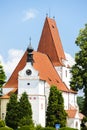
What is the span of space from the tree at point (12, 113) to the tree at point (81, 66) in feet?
26.3

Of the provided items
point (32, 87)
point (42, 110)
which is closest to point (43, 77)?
point (32, 87)

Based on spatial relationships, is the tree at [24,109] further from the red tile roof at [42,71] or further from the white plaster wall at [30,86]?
the red tile roof at [42,71]

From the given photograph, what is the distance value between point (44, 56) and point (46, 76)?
5192 millimetres

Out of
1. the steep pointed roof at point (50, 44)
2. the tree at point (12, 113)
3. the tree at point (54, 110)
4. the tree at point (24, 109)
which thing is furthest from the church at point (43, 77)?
the tree at point (12, 113)

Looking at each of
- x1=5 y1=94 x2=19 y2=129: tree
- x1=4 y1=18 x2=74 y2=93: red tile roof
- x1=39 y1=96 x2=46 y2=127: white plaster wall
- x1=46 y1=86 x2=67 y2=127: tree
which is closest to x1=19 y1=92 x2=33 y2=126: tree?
x1=5 y1=94 x2=19 y2=129: tree

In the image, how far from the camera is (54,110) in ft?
210

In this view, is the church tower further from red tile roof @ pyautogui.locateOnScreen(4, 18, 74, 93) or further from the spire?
red tile roof @ pyautogui.locateOnScreen(4, 18, 74, 93)

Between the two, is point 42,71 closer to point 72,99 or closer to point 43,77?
point 43,77

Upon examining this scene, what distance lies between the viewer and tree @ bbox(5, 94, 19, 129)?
61.9m

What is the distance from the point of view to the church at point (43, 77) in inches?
2623

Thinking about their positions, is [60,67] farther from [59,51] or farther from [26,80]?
[26,80]

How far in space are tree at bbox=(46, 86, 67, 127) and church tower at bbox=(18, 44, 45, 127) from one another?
2258 mm

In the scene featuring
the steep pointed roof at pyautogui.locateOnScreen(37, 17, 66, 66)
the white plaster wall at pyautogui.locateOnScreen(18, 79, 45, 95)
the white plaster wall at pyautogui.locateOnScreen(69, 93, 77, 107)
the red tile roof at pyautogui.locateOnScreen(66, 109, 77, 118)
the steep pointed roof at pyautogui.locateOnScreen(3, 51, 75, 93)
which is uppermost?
the steep pointed roof at pyautogui.locateOnScreen(37, 17, 66, 66)

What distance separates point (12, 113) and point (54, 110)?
202 inches
